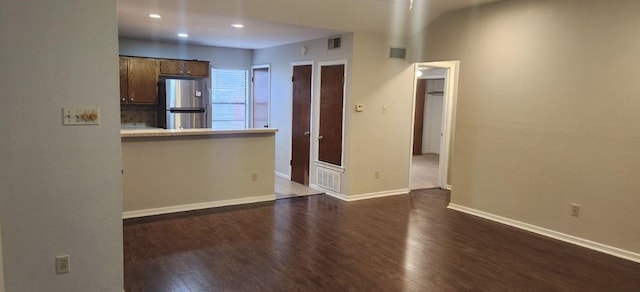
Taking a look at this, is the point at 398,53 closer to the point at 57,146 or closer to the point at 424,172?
the point at 424,172

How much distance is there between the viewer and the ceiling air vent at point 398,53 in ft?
19.2

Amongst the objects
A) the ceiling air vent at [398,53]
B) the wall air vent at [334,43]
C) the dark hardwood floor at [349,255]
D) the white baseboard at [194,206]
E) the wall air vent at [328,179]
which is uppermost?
the wall air vent at [334,43]

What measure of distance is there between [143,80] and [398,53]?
411 cm

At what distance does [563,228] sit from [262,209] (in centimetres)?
332

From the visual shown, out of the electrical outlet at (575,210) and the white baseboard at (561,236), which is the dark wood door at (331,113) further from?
the electrical outlet at (575,210)

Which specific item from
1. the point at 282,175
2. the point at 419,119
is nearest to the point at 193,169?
the point at 282,175

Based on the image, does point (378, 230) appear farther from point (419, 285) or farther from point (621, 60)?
point (621, 60)

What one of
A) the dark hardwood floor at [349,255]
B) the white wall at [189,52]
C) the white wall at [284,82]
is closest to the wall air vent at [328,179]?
the white wall at [284,82]

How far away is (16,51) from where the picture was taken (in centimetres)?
219

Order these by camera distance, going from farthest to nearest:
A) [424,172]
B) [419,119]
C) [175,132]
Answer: [419,119], [424,172], [175,132]

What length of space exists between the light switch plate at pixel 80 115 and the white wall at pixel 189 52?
503cm

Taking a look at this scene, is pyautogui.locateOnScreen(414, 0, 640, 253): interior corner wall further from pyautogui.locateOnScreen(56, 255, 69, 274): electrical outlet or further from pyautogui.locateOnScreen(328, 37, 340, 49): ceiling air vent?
pyautogui.locateOnScreen(56, 255, 69, 274): electrical outlet

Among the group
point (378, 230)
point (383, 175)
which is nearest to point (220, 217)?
point (378, 230)

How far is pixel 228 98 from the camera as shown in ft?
26.7
